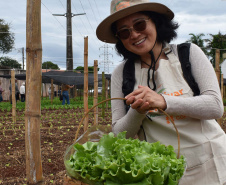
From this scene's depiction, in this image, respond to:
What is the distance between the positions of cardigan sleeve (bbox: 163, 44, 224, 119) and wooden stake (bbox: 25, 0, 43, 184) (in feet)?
3.10

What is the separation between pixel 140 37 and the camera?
4.85ft

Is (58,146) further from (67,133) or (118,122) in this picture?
(118,122)

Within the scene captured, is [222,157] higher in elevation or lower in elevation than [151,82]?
lower

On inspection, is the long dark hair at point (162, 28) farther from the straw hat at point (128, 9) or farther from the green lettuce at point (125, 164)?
the green lettuce at point (125, 164)

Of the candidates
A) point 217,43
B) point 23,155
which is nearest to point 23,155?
point 23,155

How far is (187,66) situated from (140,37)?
0.96 ft

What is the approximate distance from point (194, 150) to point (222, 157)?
156mm

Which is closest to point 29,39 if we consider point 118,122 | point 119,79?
point 119,79

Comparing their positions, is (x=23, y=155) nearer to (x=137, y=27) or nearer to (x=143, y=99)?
(x=137, y=27)

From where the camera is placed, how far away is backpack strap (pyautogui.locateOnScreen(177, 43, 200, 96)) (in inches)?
54.8

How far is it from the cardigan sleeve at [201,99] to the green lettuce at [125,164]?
0.21 m

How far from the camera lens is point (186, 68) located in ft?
4.64

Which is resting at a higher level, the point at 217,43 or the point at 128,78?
the point at 217,43

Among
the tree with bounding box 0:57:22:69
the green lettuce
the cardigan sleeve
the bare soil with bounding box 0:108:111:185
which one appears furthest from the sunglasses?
the tree with bounding box 0:57:22:69
